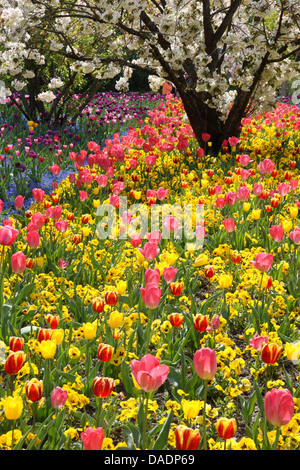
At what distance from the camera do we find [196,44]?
8.13 m

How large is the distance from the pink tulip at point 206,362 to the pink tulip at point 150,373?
0.42 ft

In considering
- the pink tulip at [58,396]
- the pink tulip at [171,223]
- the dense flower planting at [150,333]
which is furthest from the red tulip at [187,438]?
the pink tulip at [171,223]

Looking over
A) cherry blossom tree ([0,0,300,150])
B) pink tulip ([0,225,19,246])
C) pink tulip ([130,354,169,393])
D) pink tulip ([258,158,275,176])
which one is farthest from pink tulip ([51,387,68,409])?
cherry blossom tree ([0,0,300,150])

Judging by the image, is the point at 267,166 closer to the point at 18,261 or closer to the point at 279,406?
the point at 18,261

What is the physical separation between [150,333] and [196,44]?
6626 millimetres

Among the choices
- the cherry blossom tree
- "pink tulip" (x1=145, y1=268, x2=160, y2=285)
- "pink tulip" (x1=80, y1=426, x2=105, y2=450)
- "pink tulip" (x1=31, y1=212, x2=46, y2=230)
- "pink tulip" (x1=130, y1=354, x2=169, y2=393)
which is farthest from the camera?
the cherry blossom tree

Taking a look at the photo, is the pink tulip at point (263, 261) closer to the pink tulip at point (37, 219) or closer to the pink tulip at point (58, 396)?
the pink tulip at point (58, 396)

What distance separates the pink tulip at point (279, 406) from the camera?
147 cm

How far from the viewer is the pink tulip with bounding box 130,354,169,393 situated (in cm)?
156

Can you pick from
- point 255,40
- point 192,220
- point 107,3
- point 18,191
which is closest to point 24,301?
point 192,220

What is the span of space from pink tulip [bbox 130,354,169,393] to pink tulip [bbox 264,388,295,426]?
0.32 m

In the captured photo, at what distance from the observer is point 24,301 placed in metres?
3.21

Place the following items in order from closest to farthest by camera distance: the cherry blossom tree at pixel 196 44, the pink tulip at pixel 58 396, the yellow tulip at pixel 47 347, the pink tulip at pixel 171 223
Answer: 1. the pink tulip at pixel 58 396
2. the yellow tulip at pixel 47 347
3. the pink tulip at pixel 171 223
4. the cherry blossom tree at pixel 196 44

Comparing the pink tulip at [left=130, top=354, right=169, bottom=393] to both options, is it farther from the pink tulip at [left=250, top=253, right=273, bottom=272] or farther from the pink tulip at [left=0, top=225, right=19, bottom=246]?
the pink tulip at [left=0, top=225, right=19, bottom=246]
